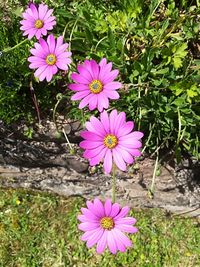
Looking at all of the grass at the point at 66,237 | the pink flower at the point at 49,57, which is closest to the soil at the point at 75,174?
the grass at the point at 66,237

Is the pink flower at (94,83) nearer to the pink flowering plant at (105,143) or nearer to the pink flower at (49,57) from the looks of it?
the pink flowering plant at (105,143)

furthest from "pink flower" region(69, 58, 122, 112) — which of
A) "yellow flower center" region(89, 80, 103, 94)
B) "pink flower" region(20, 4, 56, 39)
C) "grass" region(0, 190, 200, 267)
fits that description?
"grass" region(0, 190, 200, 267)

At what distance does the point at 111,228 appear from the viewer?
1175 mm

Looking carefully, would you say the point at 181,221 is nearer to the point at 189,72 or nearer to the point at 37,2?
the point at 189,72

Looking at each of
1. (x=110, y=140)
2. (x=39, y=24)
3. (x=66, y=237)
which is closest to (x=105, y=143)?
(x=110, y=140)

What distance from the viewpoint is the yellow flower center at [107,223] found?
1160 millimetres

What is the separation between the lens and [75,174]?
6.61 ft

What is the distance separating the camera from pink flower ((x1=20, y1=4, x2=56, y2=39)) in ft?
4.46

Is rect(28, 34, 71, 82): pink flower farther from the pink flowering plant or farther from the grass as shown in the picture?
the grass

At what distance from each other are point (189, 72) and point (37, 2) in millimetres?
583

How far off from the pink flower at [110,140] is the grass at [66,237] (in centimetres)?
105

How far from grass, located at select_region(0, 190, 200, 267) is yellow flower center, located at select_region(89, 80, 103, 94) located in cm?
109

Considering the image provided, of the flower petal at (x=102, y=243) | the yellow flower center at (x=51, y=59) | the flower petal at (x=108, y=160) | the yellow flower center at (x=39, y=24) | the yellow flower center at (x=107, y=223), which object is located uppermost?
the yellow flower center at (x=39, y=24)

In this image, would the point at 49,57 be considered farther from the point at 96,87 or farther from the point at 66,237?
the point at 66,237
